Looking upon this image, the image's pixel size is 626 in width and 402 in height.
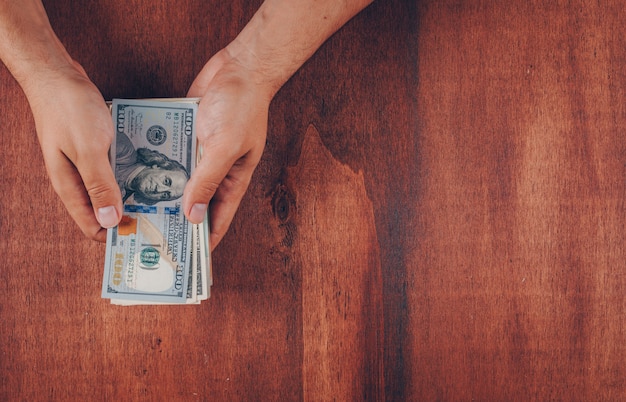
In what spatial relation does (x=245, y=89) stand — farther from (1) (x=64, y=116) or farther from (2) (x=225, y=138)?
(1) (x=64, y=116)

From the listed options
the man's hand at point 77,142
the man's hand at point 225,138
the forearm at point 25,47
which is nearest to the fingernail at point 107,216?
the man's hand at point 77,142

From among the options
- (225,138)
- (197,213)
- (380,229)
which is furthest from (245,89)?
(380,229)

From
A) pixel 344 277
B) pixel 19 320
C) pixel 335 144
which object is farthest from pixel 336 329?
pixel 19 320

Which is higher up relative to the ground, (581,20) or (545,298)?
(581,20)

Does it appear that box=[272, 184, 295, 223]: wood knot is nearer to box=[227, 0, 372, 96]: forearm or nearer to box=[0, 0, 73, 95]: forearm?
box=[227, 0, 372, 96]: forearm

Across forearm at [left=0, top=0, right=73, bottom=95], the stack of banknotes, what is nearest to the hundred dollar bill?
the stack of banknotes

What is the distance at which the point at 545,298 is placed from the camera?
2.96 feet

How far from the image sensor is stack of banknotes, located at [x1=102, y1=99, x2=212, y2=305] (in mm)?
810

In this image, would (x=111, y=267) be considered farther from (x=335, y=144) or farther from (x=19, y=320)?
(x=335, y=144)

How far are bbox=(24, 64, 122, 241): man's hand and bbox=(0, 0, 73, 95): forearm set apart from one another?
1cm

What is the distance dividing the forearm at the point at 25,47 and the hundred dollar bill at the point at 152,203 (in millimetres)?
108

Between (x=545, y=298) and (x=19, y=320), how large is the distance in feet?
2.94

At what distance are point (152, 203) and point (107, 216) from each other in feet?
0.29

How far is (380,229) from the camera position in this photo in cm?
89
